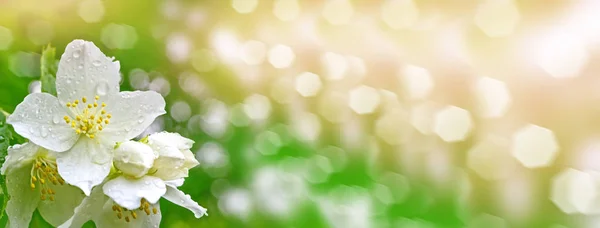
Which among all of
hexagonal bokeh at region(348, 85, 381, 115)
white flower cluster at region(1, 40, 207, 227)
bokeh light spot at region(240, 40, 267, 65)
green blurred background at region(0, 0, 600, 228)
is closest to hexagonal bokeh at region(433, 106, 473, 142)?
green blurred background at region(0, 0, 600, 228)

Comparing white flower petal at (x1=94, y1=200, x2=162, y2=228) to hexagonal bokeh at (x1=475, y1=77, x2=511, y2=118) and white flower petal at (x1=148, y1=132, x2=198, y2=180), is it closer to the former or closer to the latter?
white flower petal at (x1=148, y1=132, x2=198, y2=180)

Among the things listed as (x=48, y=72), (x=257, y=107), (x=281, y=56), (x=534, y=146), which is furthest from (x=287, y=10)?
(x=48, y=72)

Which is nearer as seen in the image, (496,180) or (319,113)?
(496,180)

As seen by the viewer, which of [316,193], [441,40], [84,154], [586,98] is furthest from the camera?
[316,193]

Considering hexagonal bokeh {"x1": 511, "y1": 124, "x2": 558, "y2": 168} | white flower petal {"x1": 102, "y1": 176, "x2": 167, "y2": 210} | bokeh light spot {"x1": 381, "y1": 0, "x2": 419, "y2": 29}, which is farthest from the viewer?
bokeh light spot {"x1": 381, "y1": 0, "x2": 419, "y2": 29}

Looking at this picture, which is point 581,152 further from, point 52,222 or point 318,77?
point 52,222

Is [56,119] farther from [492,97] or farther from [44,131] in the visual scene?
[492,97]

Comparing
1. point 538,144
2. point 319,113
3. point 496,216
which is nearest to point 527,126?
point 538,144
